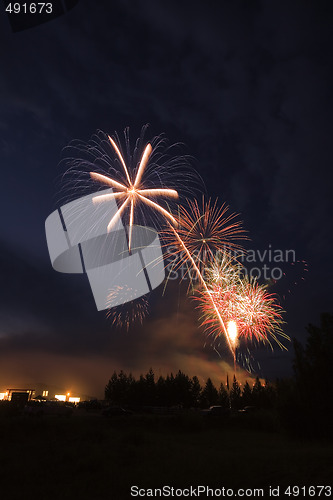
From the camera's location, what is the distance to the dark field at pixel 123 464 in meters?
13.2

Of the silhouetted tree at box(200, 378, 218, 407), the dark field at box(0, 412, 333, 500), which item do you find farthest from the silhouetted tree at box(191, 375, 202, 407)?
the dark field at box(0, 412, 333, 500)

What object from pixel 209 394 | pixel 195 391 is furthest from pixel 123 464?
pixel 209 394

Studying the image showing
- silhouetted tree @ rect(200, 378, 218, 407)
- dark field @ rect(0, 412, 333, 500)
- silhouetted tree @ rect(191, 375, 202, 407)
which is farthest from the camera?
silhouetted tree @ rect(200, 378, 218, 407)

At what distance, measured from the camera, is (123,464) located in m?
17.0

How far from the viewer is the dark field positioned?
1324 cm

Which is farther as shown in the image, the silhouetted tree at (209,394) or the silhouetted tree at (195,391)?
the silhouetted tree at (209,394)

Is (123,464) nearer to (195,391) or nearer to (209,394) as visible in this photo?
(195,391)

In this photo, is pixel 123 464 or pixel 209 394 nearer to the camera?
pixel 123 464

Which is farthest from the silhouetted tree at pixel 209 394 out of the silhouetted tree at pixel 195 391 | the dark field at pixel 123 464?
the dark field at pixel 123 464

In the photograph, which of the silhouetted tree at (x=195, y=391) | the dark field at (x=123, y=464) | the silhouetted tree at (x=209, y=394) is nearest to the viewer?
the dark field at (x=123, y=464)

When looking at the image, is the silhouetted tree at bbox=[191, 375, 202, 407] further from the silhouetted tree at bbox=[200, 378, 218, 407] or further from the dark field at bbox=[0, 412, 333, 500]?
the dark field at bbox=[0, 412, 333, 500]

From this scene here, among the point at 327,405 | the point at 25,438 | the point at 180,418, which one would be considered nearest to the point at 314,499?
the point at 327,405

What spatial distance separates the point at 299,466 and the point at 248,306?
15.3 m

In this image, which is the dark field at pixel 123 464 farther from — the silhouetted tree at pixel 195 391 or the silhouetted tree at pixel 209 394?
the silhouetted tree at pixel 209 394
